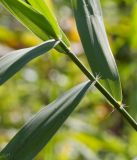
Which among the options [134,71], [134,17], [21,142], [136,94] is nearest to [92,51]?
[21,142]

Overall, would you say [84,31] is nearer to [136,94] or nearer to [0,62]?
[0,62]

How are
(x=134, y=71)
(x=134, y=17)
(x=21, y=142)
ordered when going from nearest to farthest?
(x=21, y=142) < (x=134, y=17) < (x=134, y=71)

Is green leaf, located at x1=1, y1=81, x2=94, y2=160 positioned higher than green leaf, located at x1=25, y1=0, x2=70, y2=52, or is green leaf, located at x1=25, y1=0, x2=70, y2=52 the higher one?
green leaf, located at x1=25, y1=0, x2=70, y2=52

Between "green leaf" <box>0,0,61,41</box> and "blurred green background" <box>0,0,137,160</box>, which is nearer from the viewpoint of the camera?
"green leaf" <box>0,0,61,41</box>

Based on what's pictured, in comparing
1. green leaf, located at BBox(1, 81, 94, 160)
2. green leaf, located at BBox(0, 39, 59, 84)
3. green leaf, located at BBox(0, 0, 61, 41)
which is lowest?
green leaf, located at BBox(1, 81, 94, 160)

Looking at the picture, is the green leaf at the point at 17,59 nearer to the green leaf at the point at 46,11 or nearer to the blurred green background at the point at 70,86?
the green leaf at the point at 46,11

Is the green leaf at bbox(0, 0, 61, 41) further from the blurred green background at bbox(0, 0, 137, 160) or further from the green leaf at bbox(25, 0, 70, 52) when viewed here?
the blurred green background at bbox(0, 0, 137, 160)

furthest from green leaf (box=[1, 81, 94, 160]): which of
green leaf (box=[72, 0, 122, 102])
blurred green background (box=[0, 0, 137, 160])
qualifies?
blurred green background (box=[0, 0, 137, 160])
